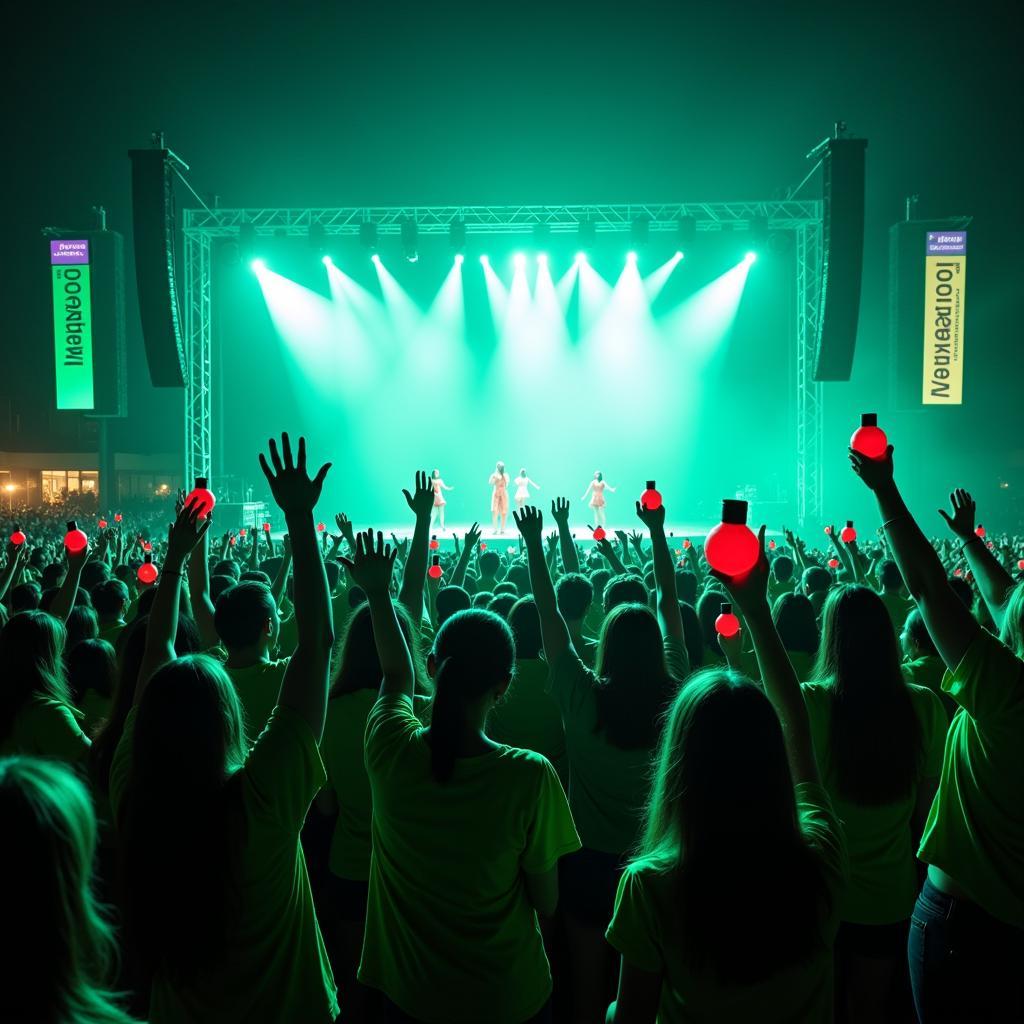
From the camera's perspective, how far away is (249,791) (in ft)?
5.19

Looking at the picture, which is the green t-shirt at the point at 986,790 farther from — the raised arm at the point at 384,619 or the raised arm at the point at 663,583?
the raised arm at the point at 384,619

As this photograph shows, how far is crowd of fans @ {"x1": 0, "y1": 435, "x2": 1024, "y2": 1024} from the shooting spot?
1287 millimetres

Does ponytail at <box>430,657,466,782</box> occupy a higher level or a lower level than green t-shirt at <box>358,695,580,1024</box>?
higher

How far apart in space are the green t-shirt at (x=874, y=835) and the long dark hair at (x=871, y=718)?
0.02 meters

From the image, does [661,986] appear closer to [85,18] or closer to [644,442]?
[85,18]

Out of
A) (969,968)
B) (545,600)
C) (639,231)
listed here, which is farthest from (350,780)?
(639,231)

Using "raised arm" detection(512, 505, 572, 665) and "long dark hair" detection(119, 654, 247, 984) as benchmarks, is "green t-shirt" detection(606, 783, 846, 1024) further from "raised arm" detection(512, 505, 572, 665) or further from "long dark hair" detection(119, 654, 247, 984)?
"raised arm" detection(512, 505, 572, 665)

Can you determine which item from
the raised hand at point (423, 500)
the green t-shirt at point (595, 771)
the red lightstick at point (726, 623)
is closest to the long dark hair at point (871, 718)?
the red lightstick at point (726, 623)

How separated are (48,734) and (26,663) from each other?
0.81ft

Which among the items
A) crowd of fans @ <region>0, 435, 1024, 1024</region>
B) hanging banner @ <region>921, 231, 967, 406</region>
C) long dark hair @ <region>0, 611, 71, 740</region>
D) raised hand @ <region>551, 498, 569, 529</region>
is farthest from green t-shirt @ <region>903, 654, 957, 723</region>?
hanging banner @ <region>921, 231, 967, 406</region>

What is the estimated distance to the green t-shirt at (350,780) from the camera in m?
2.54

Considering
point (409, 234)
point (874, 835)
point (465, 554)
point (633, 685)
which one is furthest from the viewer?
point (409, 234)

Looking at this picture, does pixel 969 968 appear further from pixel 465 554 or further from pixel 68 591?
pixel 68 591

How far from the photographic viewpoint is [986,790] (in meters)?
1.94
